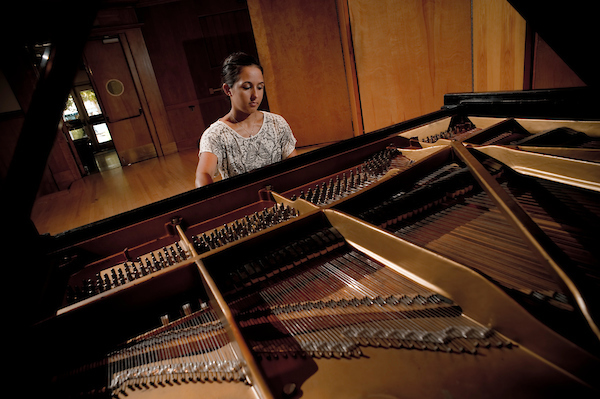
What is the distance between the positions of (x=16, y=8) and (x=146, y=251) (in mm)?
1158

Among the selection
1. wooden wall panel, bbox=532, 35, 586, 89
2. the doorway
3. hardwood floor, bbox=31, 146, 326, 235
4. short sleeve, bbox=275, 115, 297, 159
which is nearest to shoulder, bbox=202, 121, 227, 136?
short sleeve, bbox=275, 115, 297, 159

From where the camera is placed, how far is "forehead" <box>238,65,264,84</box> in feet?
8.80

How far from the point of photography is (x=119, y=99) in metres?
9.09

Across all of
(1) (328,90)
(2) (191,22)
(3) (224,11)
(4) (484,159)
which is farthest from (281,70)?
(4) (484,159)

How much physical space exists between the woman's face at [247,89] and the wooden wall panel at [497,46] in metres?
3.41

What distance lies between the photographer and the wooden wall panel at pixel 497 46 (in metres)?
4.09

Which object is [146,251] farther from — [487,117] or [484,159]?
[487,117]

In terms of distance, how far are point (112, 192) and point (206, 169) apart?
5132 millimetres

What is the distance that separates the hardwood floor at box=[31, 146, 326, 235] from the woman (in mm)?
3162

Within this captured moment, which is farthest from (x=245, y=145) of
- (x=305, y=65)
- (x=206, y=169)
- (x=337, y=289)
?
(x=305, y=65)

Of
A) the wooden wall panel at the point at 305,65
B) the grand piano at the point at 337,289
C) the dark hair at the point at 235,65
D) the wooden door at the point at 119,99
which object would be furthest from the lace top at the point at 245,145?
the wooden door at the point at 119,99

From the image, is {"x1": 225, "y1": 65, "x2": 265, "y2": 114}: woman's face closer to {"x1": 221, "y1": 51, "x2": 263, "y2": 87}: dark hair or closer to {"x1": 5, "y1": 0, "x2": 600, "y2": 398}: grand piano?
{"x1": 221, "y1": 51, "x2": 263, "y2": 87}: dark hair

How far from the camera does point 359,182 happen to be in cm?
222

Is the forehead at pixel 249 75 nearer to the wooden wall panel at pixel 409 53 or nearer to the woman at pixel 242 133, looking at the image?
the woman at pixel 242 133
